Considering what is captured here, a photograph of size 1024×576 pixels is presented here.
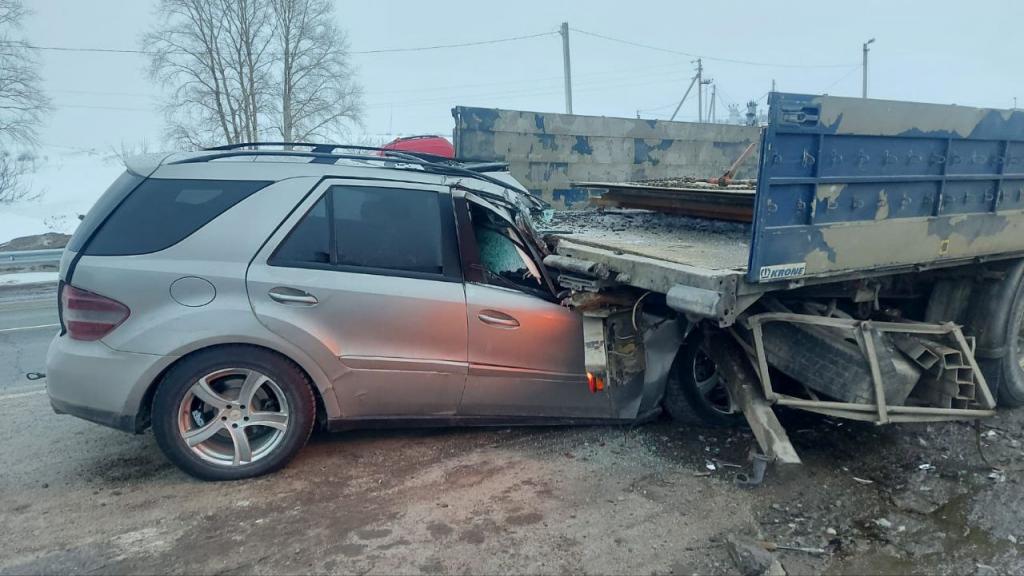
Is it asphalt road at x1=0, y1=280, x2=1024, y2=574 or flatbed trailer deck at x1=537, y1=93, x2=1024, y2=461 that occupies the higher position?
flatbed trailer deck at x1=537, y1=93, x2=1024, y2=461

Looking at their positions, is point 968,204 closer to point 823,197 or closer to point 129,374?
point 823,197

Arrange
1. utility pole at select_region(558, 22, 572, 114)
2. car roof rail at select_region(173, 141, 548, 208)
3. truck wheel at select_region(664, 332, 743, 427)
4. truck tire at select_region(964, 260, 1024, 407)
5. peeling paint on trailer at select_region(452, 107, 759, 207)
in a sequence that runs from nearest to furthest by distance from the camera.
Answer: car roof rail at select_region(173, 141, 548, 208), truck wheel at select_region(664, 332, 743, 427), truck tire at select_region(964, 260, 1024, 407), peeling paint on trailer at select_region(452, 107, 759, 207), utility pole at select_region(558, 22, 572, 114)

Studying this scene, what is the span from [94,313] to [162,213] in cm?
62

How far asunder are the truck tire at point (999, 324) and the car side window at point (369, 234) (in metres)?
3.75

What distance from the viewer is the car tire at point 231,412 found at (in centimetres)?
341

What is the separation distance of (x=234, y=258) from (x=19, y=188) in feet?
86.2

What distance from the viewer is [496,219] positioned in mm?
3910

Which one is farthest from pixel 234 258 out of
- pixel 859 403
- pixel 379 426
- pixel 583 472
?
pixel 859 403

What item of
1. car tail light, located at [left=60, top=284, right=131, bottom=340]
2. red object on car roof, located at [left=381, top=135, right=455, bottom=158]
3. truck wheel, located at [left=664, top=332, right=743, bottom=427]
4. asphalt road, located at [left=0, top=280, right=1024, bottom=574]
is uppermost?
red object on car roof, located at [left=381, top=135, right=455, bottom=158]

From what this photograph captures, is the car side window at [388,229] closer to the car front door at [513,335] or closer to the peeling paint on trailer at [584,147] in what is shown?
the car front door at [513,335]

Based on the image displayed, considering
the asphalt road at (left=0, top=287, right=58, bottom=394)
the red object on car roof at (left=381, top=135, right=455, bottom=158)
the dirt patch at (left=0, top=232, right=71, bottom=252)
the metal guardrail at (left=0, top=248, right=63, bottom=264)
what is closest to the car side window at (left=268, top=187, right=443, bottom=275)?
the asphalt road at (left=0, top=287, right=58, bottom=394)

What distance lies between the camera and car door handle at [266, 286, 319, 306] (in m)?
3.48

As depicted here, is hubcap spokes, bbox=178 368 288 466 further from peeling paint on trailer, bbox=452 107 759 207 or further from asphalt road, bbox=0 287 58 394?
peeling paint on trailer, bbox=452 107 759 207

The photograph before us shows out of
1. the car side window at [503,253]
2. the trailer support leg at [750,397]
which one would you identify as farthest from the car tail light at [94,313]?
the trailer support leg at [750,397]
